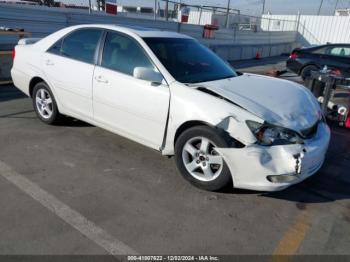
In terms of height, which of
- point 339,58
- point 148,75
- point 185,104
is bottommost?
point 339,58

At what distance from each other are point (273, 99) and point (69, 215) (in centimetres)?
241

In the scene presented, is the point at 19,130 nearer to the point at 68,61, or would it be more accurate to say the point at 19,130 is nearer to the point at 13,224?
the point at 68,61

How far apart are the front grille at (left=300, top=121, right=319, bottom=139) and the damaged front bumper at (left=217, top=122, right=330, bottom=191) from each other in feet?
0.48

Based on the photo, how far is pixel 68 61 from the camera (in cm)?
452

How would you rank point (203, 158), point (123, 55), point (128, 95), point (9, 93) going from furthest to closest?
point (9, 93) < point (123, 55) < point (128, 95) < point (203, 158)

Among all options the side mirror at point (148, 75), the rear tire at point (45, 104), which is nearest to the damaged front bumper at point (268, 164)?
the side mirror at point (148, 75)

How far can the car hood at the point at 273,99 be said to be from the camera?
3.28 metres

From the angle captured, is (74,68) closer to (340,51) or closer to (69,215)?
(69,215)

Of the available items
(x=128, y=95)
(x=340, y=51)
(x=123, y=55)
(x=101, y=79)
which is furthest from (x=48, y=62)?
(x=340, y=51)

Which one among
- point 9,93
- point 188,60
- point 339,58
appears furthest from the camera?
point 339,58

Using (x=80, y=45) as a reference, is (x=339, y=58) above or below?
below

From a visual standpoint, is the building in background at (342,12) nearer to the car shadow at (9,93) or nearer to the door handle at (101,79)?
the car shadow at (9,93)

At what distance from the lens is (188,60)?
4.19 meters

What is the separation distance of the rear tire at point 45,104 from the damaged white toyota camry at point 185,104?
18mm
